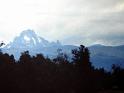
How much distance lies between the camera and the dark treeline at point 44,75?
7419 cm

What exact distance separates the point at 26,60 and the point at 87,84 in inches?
1044

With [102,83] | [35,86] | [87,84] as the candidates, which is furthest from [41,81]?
[102,83]

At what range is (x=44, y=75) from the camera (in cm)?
9012

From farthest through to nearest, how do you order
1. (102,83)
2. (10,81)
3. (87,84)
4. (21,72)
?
(102,83) < (87,84) < (21,72) < (10,81)

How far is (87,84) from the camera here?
104938 millimetres

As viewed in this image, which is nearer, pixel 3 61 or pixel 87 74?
pixel 3 61

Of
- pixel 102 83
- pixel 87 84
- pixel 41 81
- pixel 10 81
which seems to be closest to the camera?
pixel 10 81

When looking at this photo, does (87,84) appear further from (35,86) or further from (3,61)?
(3,61)

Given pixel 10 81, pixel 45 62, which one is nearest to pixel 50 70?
pixel 45 62

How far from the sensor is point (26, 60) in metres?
84.4

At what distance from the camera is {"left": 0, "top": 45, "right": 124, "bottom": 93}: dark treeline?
74188 mm

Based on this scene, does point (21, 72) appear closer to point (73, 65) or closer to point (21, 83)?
point (21, 83)

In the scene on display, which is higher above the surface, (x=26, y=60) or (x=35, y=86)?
(x=26, y=60)

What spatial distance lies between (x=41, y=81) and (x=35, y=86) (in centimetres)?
317
